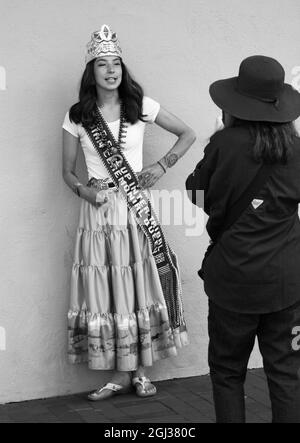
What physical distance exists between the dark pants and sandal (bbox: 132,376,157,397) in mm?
1315

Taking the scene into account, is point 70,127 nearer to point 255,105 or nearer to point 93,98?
point 93,98

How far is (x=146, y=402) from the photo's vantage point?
183 inches

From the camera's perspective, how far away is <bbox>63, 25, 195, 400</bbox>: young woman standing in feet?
14.9

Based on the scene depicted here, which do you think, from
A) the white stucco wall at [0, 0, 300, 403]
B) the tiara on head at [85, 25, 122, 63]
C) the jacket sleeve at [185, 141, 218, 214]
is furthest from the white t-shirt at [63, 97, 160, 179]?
the jacket sleeve at [185, 141, 218, 214]

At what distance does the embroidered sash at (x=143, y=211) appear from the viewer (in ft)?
14.9

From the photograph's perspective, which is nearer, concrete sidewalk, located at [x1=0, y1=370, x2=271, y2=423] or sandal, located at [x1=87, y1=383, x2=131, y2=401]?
concrete sidewalk, located at [x1=0, y1=370, x2=271, y2=423]

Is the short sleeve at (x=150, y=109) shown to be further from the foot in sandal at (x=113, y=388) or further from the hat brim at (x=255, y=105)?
the foot in sandal at (x=113, y=388)

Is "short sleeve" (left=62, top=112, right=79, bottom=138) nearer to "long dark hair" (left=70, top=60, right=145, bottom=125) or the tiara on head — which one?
"long dark hair" (left=70, top=60, right=145, bottom=125)

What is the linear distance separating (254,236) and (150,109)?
5.23ft

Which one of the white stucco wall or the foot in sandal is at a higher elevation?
the white stucco wall
